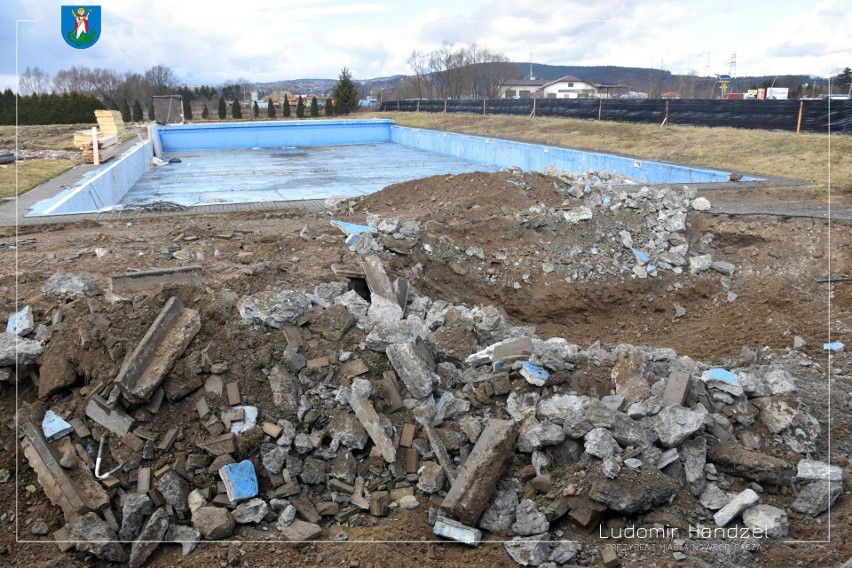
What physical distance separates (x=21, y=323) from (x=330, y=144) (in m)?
24.6

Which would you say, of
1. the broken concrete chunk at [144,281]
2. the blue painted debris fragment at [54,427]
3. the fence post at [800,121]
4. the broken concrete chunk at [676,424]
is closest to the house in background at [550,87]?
the fence post at [800,121]

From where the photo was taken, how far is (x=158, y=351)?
3.88 metres

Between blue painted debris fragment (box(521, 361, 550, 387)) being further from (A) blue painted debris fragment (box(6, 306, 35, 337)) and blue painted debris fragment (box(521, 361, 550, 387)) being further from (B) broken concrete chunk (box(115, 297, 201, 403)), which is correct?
(A) blue painted debris fragment (box(6, 306, 35, 337))

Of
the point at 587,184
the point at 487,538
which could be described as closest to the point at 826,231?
the point at 587,184

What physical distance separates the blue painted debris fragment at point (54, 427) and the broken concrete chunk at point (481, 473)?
218 cm

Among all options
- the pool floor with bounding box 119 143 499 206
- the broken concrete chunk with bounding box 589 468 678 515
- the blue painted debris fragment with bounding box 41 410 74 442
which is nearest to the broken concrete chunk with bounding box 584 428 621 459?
the broken concrete chunk with bounding box 589 468 678 515

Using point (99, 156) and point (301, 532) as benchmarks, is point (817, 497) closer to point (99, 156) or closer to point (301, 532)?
point (301, 532)

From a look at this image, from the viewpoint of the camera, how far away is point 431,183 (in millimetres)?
9703

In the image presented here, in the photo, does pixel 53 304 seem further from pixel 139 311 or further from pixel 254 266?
pixel 254 266

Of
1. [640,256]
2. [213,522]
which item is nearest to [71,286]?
[213,522]

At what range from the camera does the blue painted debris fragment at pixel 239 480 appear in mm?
3430

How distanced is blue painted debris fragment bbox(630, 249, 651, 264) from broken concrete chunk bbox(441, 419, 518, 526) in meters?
4.70

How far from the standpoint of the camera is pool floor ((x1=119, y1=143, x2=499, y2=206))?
13.9 meters

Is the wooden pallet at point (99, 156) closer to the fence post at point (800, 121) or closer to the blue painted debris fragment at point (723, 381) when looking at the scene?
the blue painted debris fragment at point (723, 381)
